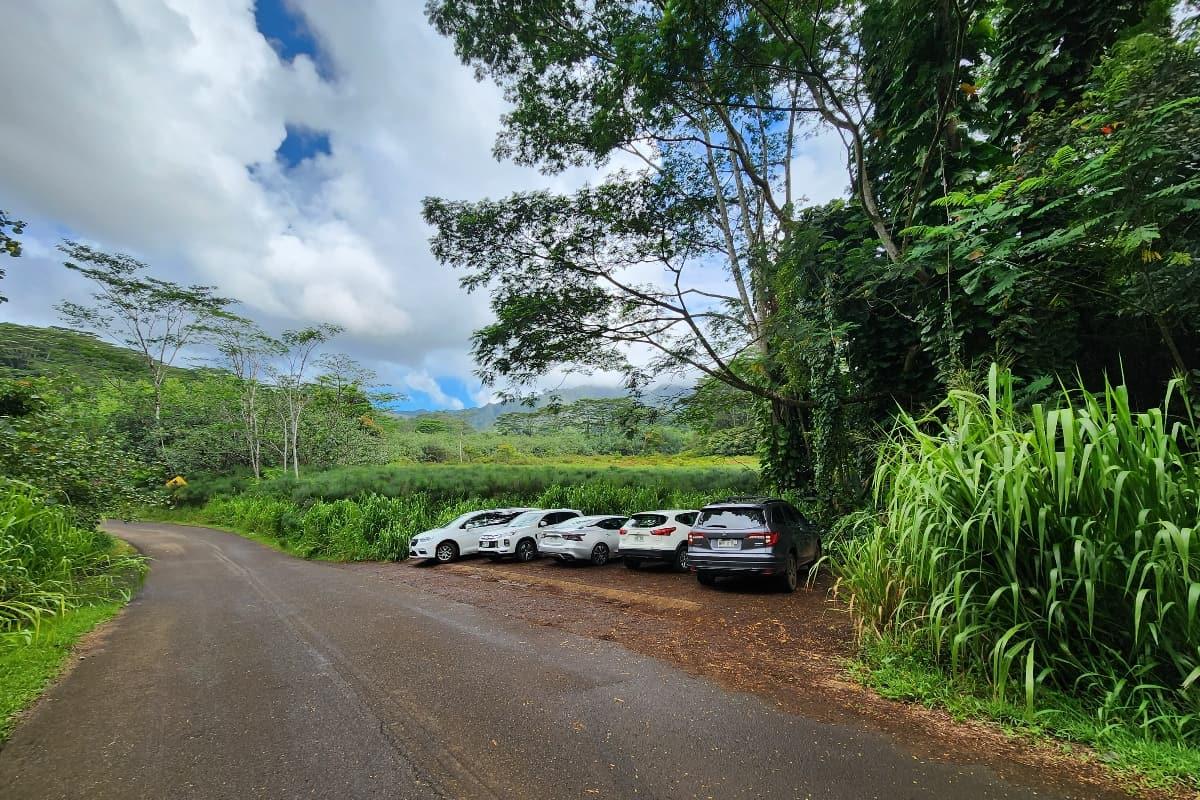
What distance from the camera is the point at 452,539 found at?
13508 millimetres

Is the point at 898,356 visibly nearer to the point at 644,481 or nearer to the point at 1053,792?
the point at 1053,792

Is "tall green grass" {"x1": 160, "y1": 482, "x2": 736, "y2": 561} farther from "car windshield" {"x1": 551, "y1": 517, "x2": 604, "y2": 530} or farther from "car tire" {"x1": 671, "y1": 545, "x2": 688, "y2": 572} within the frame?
"car tire" {"x1": 671, "y1": 545, "x2": 688, "y2": 572}

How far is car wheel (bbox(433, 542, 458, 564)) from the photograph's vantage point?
13.3 m

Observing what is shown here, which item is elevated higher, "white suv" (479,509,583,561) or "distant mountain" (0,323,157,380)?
"distant mountain" (0,323,157,380)

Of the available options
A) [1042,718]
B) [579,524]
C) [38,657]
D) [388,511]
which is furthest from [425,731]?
[388,511]

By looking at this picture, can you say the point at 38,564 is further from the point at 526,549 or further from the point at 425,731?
the point at 526,549

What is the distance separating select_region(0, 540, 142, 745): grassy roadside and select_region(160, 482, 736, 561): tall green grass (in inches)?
279

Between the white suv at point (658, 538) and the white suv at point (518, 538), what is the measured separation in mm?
2524

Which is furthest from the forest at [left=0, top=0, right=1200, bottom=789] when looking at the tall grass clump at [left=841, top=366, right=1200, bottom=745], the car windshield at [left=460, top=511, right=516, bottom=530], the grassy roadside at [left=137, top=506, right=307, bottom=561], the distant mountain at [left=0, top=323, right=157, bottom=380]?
the distant mountain at [left=0, top=323, right=157, bottom=380]

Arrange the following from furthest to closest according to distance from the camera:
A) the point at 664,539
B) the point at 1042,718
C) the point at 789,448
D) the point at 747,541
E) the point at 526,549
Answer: the point at 526,549, the point at 789,448, the point at 664,539, the point at 747,541, the point at 1042,718

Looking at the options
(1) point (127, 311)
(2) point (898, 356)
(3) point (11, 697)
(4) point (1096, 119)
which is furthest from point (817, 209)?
(1) point (127, 311)

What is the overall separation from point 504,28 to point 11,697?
1237 centimetres

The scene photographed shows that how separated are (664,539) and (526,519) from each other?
4558 mm

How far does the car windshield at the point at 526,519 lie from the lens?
13438mm
